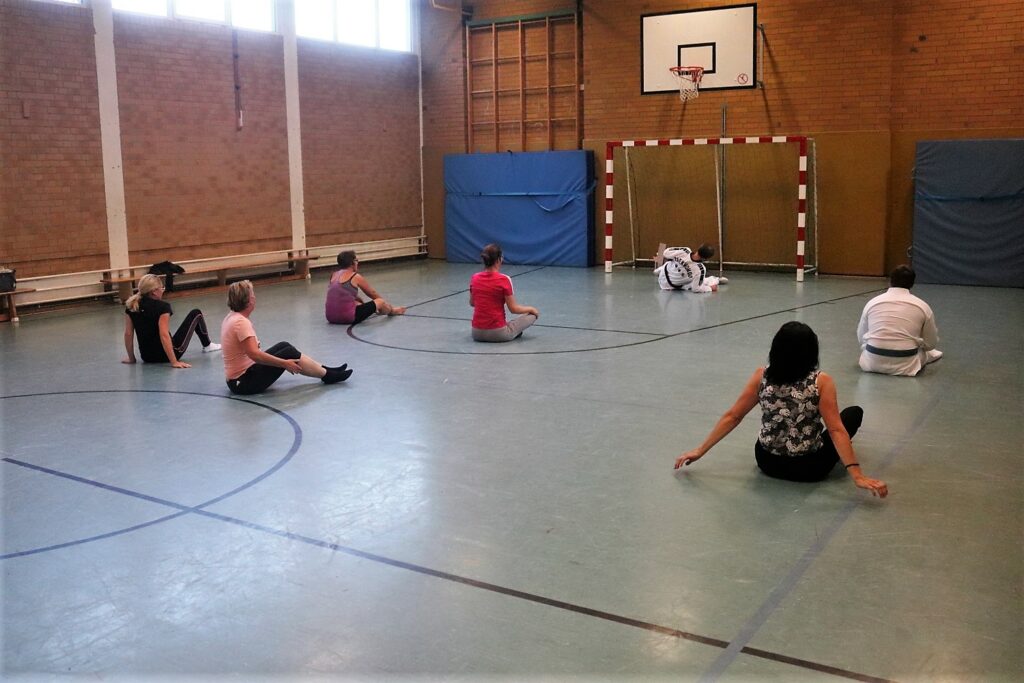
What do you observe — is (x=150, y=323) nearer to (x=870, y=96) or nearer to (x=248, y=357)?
(x=248, y=357)

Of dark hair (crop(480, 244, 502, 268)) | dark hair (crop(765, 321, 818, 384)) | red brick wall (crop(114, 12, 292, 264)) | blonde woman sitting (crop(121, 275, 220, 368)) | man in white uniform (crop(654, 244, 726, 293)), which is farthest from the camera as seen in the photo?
red brick wall (crop(114, 12, 292, 264))

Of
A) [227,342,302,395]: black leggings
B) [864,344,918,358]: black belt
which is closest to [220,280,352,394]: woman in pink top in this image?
[227,342,302,395]: black leggings

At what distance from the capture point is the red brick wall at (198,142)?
14844 mm

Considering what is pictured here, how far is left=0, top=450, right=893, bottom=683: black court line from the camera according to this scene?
11.6 ft

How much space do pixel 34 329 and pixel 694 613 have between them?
11.0 metres

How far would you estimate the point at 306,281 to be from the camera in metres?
17.3

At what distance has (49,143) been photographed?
13648mm

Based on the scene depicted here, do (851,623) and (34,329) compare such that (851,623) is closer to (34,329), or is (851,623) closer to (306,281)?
(34,329)

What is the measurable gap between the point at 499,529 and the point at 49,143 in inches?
458

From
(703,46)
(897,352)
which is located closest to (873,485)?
(897,352)

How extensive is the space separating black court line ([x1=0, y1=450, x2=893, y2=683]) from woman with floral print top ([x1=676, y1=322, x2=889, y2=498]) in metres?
1.84

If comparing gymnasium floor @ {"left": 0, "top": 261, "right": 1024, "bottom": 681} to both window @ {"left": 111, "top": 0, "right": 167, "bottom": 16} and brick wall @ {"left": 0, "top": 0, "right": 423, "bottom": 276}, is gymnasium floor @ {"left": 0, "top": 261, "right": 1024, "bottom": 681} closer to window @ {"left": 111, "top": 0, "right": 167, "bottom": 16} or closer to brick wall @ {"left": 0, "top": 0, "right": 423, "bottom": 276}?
brick wall @ {"left": 0, "top": 0, "right": 423, "bottom": 276}

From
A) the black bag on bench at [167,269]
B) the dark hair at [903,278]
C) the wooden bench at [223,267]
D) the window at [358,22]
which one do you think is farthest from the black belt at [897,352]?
the window at [358,22]

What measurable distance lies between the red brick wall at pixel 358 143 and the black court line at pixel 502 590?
13162 millimetres
